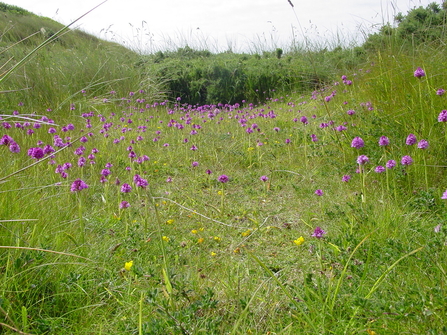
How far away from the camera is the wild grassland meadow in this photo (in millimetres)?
1340

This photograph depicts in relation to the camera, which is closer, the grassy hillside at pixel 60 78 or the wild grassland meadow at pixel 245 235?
the wild grassland meadow at pixel 245 235

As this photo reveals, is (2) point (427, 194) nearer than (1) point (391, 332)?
No

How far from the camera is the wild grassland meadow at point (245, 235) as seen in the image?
1.34m

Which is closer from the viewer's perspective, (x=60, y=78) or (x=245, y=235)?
(x=245, y=235)

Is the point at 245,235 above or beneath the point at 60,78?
beneath

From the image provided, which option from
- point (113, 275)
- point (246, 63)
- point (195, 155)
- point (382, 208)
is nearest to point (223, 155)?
point (195, 155)

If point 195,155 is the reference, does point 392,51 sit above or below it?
above

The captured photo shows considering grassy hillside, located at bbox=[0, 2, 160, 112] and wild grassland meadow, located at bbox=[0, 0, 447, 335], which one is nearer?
wild grassland meadow, located at bbox=[0, 0, 447, 335]

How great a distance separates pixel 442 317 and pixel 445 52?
3.15 metres

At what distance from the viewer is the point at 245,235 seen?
229 centimetres

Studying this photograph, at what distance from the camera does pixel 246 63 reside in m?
8.97

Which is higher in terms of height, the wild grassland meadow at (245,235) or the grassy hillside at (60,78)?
the grassy hillside at (60,78)

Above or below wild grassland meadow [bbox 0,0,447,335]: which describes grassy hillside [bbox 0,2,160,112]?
above

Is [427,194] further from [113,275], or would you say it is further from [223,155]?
[223,155]
